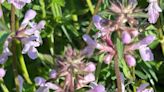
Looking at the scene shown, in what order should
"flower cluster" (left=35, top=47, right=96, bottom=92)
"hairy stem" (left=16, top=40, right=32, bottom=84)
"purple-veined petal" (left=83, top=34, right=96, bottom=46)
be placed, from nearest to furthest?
"flower cluster" (left=35, top=47, right=96, bottom=92) → "purple-veined petal" (left=83, top=34, right=96, bottom=46) → "hairy stem" (left=16, top=40, right=32, bottom=84)

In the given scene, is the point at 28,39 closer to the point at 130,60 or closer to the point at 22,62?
the point at 22,62

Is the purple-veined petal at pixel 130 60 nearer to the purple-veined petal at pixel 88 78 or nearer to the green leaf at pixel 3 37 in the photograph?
the purple-veined petal at pixel 88 78

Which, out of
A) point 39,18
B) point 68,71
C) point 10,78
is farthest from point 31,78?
point 68,71

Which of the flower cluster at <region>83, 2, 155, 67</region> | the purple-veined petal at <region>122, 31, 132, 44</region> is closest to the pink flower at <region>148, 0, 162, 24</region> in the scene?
the flower cluster at <region>83, 2, 155, 67</region>

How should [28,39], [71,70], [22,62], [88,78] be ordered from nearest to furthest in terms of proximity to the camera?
[71,70], [88,78], [28,39], [22,62]

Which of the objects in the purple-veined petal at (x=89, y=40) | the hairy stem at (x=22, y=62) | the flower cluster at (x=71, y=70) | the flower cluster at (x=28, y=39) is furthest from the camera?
the hairy stem at (x=22, y=62)

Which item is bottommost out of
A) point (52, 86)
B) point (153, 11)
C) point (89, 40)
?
point (52, 86)

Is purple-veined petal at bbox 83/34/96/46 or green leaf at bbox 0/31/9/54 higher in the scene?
green leaf at bbox 0/31/9/54

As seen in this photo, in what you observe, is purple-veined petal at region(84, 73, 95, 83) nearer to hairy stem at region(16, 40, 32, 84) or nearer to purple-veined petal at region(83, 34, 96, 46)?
purple-veined petal at region(83, 34, 96, 46)

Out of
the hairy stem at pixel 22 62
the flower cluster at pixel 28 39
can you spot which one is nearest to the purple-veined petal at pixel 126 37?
the flower cluster at pixel 28 39

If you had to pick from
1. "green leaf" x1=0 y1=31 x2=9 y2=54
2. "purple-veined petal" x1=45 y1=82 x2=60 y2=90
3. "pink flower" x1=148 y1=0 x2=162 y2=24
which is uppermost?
"pink flower" x1=148 y1=0 x2=162 y2=24

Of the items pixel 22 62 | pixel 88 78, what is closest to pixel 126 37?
pixel 88 78
